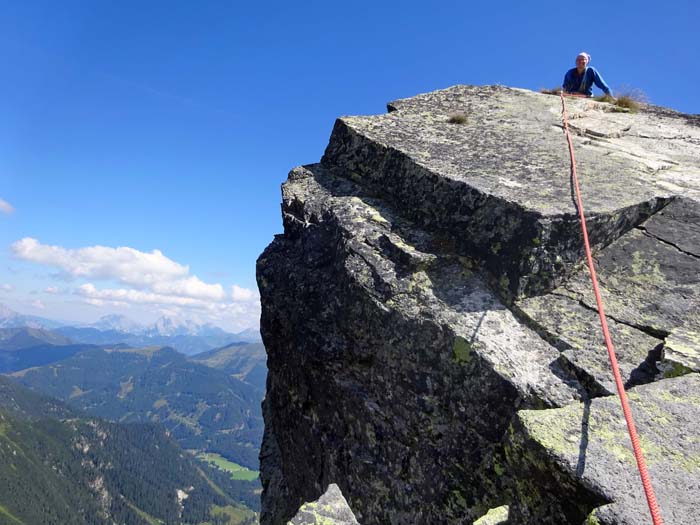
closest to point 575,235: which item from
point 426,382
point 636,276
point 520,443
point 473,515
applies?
point 636,276

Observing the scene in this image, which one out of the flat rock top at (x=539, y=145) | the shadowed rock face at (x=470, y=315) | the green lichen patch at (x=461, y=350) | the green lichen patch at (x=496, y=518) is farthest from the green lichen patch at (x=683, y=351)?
the green lichen patch at (x=496, y=518)

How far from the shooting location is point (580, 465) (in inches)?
214

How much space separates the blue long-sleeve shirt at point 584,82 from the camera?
1811cm

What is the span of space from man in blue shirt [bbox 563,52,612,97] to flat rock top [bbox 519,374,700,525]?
15474 mm

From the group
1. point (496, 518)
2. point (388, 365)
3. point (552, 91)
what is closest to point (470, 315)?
point (388, 365)

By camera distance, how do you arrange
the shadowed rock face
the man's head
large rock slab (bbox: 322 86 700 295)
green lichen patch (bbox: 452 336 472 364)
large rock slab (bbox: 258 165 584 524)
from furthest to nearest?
the man's head, large rock slab (bbox: 322 86 700 295), green lichen patch (bbox: 452 336 472 364), large rock slab (bbox: 258 165 584 524), the shadowed rock face

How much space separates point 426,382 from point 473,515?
245cm

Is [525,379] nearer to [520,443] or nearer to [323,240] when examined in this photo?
[520,443]

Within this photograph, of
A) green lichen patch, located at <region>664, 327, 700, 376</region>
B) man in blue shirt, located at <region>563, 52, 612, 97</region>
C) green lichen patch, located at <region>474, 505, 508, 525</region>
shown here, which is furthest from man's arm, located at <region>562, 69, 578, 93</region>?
green lichen patch, located at <region>474, 505, 508, 525</region>

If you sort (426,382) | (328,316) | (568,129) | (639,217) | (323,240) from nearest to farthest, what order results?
(426,382), (639,217), (328,316), (323,240), (568,129)

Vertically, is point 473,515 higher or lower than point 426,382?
lower

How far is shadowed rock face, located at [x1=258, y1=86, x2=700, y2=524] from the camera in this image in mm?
7422

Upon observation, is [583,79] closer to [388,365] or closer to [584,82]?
[584,82]

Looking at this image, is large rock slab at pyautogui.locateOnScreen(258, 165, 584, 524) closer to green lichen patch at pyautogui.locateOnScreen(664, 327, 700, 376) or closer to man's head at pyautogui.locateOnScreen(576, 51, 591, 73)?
green lichen patch at pyautogui.locateOnScreen(664, 327, 700, 376)
